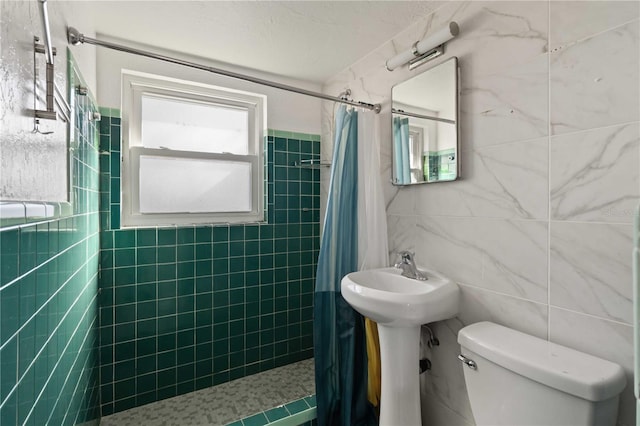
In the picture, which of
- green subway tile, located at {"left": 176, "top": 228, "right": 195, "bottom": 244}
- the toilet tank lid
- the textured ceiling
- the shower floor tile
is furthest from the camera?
green subway tile, located at {"left": 176, "top": 228, "right": 195, "bottom": 244}

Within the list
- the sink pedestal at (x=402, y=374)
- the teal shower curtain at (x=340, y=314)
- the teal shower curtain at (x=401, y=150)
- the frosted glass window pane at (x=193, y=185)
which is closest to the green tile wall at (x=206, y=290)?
the frosted glass window pane at (x=193, y=185)

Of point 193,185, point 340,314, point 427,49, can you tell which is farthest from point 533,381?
point 193,185

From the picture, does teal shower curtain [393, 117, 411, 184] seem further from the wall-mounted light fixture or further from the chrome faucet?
the chrome faucet

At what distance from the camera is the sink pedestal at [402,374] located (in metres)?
1.42

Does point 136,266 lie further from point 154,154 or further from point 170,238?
point 154,154

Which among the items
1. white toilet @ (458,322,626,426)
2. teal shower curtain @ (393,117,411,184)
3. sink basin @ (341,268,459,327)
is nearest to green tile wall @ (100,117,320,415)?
teal shower curtain @ (393,117,411,184)

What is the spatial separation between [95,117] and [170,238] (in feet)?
2.57

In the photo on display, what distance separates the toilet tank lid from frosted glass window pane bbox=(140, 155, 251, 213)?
1.69 meters

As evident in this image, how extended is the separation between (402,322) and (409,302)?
0.10 meters

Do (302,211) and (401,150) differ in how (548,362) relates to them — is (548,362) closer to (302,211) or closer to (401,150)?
(401,150)

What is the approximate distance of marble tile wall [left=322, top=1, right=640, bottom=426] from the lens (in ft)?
3.26

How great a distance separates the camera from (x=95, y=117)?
5.24 ft

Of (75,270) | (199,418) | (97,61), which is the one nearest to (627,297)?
(75,270)

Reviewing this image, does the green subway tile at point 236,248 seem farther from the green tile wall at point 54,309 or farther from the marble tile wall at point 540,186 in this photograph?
the marble tile wall at point 540,186
